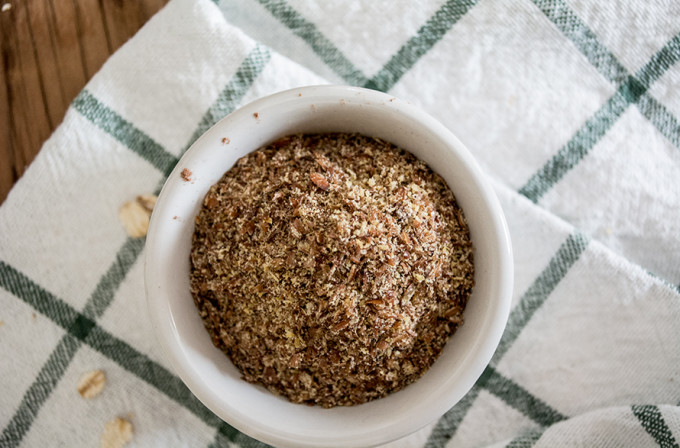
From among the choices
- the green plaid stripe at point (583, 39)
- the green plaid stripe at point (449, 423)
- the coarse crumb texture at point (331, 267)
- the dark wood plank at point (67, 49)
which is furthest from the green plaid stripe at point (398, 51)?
the green plaid stripe at point (449, 423)

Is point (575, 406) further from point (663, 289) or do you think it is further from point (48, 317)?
point (48, 317)

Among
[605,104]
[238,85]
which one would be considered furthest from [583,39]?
[238,85]

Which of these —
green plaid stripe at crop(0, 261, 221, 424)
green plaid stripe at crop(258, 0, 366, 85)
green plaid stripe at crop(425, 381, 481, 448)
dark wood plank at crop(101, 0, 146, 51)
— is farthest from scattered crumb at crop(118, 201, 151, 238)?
green plaid stripe at crop(425, 381, 481, 448)

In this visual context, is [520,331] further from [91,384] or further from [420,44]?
[91,384]

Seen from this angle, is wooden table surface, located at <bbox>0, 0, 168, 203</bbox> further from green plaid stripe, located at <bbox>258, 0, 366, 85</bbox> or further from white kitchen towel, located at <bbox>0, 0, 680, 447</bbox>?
green plaid stripe, located at <bbox>258, 0, 366, 85</bbox>

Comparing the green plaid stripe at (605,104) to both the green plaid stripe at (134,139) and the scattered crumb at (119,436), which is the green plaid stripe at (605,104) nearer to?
the green plaid stripe at (134,139)

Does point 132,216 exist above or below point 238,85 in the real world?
below
